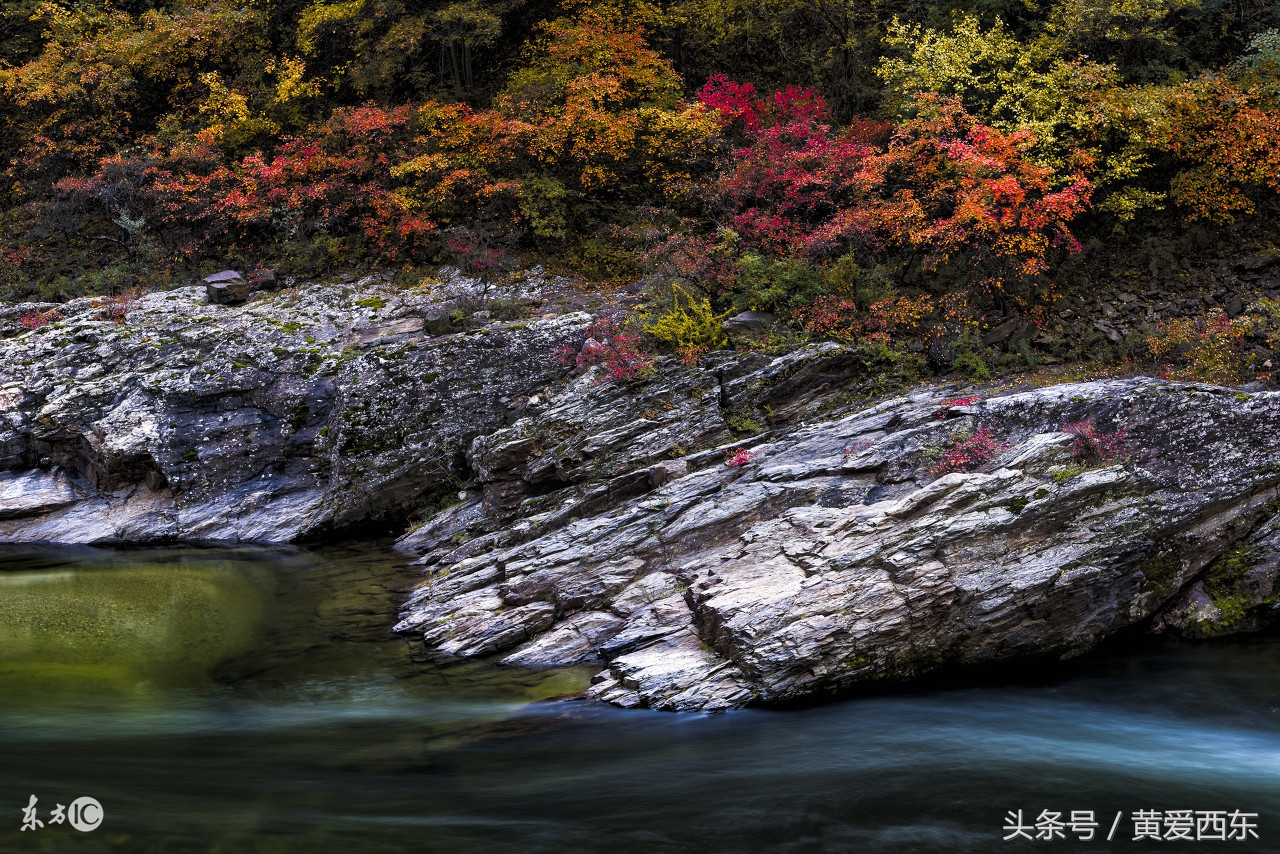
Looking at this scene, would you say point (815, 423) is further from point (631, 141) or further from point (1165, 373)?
point (631, 141)

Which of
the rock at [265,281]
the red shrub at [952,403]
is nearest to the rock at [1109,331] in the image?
the red shrub at [952,403]

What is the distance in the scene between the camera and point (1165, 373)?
1291 centimetres

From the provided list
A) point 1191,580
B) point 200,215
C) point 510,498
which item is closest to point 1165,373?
→ point 1191,580

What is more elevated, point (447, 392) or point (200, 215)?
point (200, 215)

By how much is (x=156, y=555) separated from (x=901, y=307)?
50.7 feet

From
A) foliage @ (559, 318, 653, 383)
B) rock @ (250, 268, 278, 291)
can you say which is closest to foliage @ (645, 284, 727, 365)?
foliage @ (559, 318, 653, 383)

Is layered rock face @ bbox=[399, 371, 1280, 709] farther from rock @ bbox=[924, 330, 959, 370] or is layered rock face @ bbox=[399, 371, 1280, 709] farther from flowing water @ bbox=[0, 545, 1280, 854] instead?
rock @ bbox=[924, 330, 959, 370]

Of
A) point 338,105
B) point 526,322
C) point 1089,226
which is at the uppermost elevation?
point 338,105

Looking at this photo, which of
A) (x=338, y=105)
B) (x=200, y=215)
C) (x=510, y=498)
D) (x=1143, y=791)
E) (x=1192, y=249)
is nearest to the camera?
(x=1143, y=791)

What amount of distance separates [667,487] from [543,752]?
17.5ft

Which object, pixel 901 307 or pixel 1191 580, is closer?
pixel 1191 580

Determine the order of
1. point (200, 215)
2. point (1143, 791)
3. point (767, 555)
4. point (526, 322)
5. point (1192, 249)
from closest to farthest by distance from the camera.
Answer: point (1143, 791) < point (767, 555) < point (1192, 249) < point (526, 322) < point (200, 215)

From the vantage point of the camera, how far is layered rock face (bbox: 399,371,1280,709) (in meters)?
9.13

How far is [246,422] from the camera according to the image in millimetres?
16906
